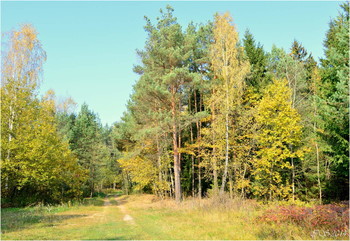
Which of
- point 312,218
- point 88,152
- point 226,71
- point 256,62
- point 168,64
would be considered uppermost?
point 256,62

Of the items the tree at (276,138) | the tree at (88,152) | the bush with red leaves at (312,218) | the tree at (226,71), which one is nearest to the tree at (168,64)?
the tree at (226,71)

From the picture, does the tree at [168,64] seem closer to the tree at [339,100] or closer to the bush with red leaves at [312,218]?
the tree at [339,100]

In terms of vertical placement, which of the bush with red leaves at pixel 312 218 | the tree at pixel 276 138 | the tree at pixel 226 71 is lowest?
the bush with red leaves at pixel 312 218

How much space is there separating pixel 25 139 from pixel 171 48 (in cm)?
1372

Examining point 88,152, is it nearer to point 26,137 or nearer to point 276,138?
point 26,137

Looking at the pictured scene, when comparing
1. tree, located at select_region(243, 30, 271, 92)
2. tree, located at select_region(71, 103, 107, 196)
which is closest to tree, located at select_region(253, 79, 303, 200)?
tree, located at select_region(243, 30, 271, 92)

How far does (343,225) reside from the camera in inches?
358

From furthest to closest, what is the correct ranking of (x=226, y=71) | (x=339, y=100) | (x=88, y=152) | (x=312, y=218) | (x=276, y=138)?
(x=88, y=152)
(x=226, y=71)
(x=276, y=138)
(x=339, y=100)
(x=312, y=218)

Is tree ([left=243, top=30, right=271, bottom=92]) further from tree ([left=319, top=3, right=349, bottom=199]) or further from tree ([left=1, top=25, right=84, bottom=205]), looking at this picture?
tree ([left=1, top=25, right=84, bottom=205])

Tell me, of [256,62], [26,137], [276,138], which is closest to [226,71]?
[276,138]

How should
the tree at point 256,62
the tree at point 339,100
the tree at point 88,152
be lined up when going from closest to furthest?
the tree at point 339,100 < the tree at point 256,62 < the tree at point 88,152

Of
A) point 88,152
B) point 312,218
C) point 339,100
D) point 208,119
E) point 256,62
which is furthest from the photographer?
point 88,152

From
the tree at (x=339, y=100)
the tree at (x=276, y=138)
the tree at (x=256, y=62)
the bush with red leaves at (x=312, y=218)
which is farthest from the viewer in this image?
the tree at (x=256, y=62)

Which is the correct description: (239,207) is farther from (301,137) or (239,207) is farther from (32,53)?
(32,53)
